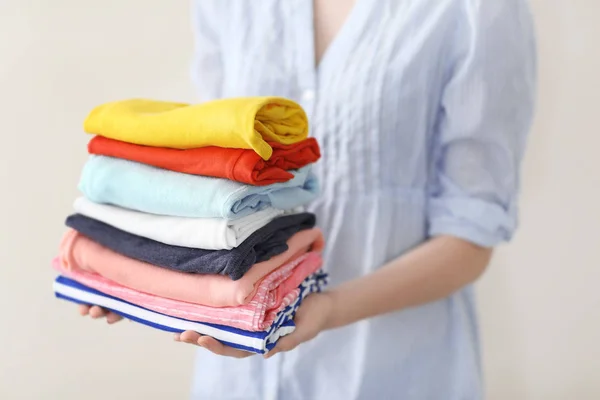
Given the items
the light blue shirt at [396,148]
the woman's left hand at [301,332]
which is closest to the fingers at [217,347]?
the woman's left hand at [301,332]

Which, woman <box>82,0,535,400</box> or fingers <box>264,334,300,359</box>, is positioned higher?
woman <box>82,0,535,400</box>

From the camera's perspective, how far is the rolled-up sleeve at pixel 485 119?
70 cm

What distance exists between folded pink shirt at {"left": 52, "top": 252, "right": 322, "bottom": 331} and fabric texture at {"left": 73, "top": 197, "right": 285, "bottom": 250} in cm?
6

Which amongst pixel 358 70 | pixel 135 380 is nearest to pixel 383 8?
pixel 358 70

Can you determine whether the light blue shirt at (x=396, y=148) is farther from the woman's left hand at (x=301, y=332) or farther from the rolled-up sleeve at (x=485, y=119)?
the woman's left hand at (x=301, y=332)

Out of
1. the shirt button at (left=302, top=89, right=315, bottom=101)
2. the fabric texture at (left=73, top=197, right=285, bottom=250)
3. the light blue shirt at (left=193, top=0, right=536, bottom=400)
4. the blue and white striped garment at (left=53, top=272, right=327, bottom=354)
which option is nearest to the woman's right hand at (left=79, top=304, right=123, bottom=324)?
the blue and white striped garment at (left=53, top=272, right=327, bottom=354)

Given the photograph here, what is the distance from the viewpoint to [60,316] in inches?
41.5

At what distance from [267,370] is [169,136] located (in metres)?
0.39

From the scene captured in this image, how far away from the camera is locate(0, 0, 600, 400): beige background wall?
3.29 ft

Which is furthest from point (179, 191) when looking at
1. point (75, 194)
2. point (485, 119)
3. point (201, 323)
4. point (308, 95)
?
point (75, 194)

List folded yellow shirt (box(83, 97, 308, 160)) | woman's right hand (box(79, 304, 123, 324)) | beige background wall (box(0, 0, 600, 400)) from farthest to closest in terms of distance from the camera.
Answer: beige background wall (box(0, 0, 600, 400))
woman's right hand (box(79, 304, 123, 324))
folded yellow shirt (box(83, 97, 308, 160))

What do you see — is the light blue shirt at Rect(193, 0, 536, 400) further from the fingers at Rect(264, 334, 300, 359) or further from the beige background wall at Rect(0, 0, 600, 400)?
the beige background wall at Rect(0, 0, 600, 400)

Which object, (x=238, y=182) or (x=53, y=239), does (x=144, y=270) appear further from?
(x=53, y=239)

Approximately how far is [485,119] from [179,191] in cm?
41
